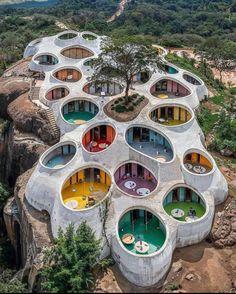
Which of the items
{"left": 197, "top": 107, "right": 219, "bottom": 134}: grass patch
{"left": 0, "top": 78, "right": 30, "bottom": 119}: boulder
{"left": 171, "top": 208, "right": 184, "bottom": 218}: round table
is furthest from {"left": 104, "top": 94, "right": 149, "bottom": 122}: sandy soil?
{"left": 0, "top": 78, "right": 30, "bottom": 119}: boulder

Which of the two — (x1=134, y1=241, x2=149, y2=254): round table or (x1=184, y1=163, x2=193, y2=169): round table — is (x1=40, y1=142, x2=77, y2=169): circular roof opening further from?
(x1=134, y1=241, x2=149, y2=254): round table

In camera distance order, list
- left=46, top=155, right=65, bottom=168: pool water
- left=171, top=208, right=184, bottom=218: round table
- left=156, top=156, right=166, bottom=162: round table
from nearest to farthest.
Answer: left=171, top=208, right=184, bottom=218: round table < left=156, top=156, right=166, bottom=162: round table < left=46, top=155, right=65, bottom=168: pool water

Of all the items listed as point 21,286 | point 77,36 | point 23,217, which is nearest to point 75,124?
point 23,217

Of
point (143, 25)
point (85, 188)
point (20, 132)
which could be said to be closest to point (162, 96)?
point (20, 132)

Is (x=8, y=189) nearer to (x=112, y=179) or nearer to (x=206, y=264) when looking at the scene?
(x=112, y=179)

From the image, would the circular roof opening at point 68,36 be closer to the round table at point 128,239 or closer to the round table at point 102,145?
the round table at point 102,145

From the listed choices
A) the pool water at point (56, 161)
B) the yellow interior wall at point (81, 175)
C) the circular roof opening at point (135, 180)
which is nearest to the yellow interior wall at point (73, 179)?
the yellow interior wall at point (81, 175)

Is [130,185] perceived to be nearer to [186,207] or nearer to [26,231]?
[186,207]
